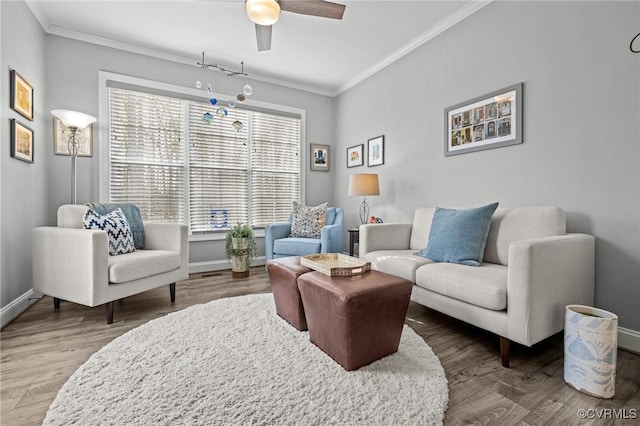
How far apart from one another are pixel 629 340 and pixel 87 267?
11.6 ft

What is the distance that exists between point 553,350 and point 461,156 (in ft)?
5.58

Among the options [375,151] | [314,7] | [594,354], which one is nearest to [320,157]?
[375,151]

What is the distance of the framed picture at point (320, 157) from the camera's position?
455cm

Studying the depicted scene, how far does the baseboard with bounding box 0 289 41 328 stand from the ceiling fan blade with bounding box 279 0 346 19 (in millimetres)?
2976

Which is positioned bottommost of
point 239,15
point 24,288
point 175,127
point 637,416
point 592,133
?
point 637,416

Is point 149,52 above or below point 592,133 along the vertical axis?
above

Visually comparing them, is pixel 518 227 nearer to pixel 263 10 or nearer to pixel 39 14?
pixel 263 10

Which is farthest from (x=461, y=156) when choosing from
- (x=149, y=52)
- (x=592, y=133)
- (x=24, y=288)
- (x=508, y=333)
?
(x=24, y=288)

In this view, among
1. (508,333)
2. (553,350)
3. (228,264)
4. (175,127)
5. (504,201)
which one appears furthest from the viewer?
(228,264)

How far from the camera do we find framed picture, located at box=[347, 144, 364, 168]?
4.09 m

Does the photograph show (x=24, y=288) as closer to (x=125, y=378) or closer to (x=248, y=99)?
(x=125, y=378)

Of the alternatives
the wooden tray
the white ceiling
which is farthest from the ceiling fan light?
the wooden tray

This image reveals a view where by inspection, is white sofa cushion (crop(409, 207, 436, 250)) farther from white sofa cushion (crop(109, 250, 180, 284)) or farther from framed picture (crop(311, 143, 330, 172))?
white sofa cushion (crop(109, 250, 180, 284))

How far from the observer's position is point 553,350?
1.75 m
